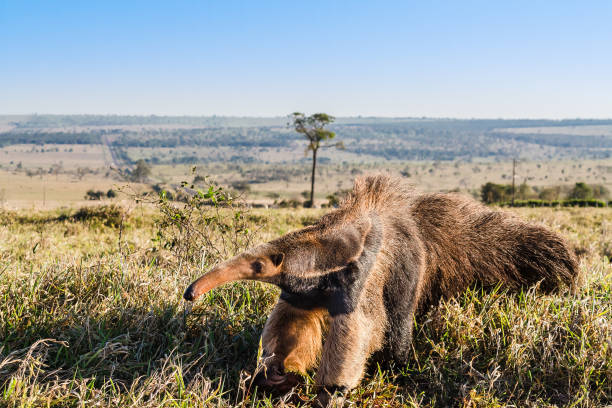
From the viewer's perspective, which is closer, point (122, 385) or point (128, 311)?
point (122, 385)

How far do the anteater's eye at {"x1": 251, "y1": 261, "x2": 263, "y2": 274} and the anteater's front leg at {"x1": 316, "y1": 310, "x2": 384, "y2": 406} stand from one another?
20.1 inches

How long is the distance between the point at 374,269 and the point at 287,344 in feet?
2.39

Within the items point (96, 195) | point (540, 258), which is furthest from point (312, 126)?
point (540, 258)

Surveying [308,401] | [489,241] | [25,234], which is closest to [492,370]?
[489,241]

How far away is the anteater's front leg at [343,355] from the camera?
2629 mm

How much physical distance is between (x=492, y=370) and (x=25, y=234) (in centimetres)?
738

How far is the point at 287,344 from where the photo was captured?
3018 mm

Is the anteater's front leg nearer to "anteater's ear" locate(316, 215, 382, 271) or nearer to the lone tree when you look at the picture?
"anteater's ear" locate(316, 215, 382, 271)

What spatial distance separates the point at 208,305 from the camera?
377cm

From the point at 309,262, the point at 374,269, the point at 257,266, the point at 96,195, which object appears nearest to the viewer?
the point at 257,266

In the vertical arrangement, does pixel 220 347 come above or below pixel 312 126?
below

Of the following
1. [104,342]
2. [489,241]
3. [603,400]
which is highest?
[489,241]

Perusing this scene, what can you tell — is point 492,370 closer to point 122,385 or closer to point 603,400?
point 603,400

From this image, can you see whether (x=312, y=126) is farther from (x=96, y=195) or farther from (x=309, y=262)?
(x=309, y=262)
